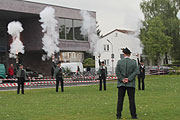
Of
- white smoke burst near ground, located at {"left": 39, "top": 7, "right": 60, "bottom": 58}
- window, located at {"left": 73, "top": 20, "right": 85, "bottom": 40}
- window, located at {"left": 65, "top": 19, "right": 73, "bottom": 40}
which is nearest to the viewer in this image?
white smoke burst near ground, located at {"left": 39, "top": 7, "right": 60, "bottom": 58}

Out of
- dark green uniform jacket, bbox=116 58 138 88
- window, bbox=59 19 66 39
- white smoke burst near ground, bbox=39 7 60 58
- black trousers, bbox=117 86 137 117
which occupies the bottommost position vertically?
black trousers, bbox=117 86 137 117

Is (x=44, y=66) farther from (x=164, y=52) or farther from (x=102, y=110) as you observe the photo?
(x=102, y=110)

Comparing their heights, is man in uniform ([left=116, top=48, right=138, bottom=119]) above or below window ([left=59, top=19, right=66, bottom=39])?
below

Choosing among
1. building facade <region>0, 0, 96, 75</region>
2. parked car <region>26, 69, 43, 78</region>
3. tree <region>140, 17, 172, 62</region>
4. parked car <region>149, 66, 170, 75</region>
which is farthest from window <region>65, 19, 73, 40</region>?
tree <region>140, 17, 172, 62</region>

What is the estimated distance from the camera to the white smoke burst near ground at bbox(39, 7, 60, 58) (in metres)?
33.4

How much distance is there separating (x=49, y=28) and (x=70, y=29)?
12.9m

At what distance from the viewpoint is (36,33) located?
145 feet

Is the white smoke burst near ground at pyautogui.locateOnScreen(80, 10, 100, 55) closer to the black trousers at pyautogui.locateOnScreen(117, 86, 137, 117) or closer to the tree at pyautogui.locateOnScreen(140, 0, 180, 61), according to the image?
the black trousers at pyautogui.locateOnScreen(117, 86, 137, 117)

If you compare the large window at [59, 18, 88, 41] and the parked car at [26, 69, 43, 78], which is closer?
the parked car at [26, 69, 43, 78]

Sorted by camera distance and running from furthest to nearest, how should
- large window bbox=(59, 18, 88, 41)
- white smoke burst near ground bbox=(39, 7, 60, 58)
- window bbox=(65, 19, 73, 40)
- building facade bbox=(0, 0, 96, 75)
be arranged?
window bbox=(65, 19, 73, 40) → large window bbox=(59, 18, 88, 41) → building facade bbox=(0, 0, 96, 75) → white smoke burst near ground bbox=(39, 7, 60, 58)

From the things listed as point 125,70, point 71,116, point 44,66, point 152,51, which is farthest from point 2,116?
point 152,51

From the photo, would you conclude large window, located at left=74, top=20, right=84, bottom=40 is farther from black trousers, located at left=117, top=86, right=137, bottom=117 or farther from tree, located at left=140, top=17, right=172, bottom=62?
black trousers, located at left=117, top=86, right=137, bottom=117

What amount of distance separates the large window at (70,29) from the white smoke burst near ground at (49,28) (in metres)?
10.8

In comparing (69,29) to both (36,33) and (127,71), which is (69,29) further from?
(127,71)
